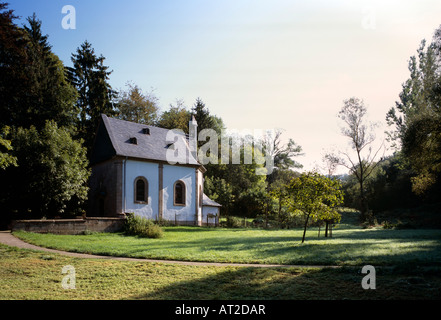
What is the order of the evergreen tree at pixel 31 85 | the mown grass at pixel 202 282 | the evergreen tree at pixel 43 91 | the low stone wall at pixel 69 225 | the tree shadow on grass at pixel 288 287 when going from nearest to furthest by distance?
the tree shadow on grass at pixel 288 287 → the mown grass at pixel 202 282 → the low stone wall at pixel 69 225 → the evergreen tree at pixel 31 85 → the evergreen tree at pixel 43 91

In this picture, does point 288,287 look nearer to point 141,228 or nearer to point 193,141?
point 141,228

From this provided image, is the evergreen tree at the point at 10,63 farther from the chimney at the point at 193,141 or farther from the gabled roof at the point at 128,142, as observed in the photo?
the chimney at the point at 193,141

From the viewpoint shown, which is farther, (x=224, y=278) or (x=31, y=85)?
(x=31, y=85)

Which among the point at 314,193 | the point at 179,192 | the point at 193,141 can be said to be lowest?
the point at 179,192

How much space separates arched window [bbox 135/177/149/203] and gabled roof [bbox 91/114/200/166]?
2.08 meters

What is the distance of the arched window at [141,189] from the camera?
28.7 meters

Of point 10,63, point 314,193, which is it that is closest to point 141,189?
point 10,63

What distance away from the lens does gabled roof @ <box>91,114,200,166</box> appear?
2883 cm

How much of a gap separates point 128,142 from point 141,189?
4546 millimetres

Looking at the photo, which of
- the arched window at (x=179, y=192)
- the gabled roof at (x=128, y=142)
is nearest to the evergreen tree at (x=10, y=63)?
the gabled roof at (x=128, y=142)

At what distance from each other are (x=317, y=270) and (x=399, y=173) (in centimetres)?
3999

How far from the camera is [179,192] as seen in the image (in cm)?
3188

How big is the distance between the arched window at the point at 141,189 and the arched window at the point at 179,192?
128 inches
